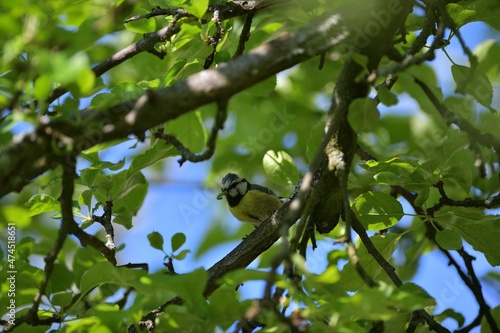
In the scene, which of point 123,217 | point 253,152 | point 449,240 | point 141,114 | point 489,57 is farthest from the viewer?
point 253,152

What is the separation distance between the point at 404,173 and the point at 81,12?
132cm

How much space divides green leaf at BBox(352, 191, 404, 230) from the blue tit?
2436 millimetres

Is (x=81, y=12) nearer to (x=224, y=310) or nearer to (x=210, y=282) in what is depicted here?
(x=224, y=310)

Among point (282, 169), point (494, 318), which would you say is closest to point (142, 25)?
point (282, 169)

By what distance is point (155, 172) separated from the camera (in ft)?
21.9

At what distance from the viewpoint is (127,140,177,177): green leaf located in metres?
2.47

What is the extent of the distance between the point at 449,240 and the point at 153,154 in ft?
3.87

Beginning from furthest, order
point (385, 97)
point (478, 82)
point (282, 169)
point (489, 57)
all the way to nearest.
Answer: point (489, 57) → point (282, 169) → point (478, 82) → point (385, 97)

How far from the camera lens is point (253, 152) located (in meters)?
4.04

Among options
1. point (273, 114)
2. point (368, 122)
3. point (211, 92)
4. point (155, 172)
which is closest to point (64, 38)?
point (211, 92)

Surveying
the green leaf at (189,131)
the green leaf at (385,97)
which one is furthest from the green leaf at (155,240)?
the green leaf at (385,97)

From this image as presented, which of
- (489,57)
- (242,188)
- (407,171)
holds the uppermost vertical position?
(242,188)

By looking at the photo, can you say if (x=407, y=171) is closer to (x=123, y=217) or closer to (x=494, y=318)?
(x=494, y=318)

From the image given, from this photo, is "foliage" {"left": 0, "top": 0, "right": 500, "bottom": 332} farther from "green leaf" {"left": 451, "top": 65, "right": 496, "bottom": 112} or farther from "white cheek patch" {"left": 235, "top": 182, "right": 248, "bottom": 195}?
"white cheek patch" {"left": 235, "top": 182, "right": 248, "bottom": 195}
